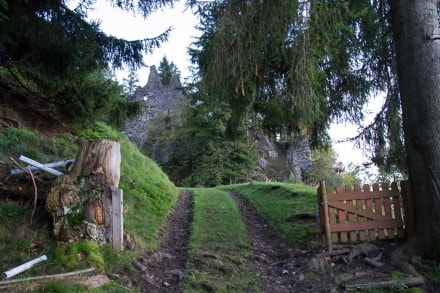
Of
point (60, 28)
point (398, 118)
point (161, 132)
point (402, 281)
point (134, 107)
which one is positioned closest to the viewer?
point (402, 281)

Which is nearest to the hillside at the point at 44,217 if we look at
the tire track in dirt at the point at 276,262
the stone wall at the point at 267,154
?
the tire track in dirt at the point at 276,262

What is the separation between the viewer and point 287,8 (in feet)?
20.9

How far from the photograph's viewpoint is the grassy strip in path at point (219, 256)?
5.30m

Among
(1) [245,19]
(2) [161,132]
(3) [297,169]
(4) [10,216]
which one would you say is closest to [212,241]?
(4) [10,216]

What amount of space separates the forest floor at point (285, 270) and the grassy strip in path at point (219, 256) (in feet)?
0.44

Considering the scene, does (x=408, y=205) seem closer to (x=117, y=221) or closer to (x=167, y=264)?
(x=167, y=264)

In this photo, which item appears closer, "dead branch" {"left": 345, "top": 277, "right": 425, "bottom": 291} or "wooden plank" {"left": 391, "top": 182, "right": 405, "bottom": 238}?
"dead branch" {"left": 345, "top": 277, "right": 425, "bottom": 291}

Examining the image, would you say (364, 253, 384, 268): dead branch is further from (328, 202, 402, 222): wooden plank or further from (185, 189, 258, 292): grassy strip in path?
(185, 189, 258, 292): grassy strip in path

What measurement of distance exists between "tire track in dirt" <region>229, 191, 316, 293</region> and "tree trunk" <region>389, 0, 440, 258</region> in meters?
1.95

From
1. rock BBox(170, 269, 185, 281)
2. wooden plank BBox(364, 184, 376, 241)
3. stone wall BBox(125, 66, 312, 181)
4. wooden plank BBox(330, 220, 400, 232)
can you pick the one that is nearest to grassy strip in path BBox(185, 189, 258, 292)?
rock BBox(170, 269, 185, 281)

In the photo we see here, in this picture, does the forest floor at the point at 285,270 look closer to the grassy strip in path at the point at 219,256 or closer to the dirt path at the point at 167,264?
the dirt path at the point at 167,264

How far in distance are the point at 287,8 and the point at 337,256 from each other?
13.6 ft

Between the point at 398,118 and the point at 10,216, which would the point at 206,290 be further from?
the point at 398,118

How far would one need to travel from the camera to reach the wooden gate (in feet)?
22.7
